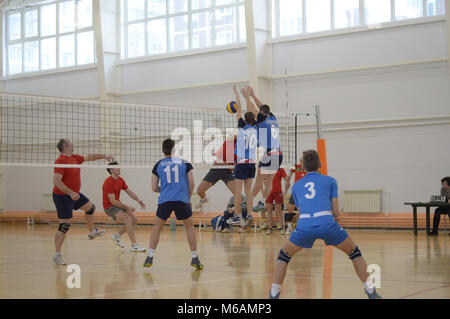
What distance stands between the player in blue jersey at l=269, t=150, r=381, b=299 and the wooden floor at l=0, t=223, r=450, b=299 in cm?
49

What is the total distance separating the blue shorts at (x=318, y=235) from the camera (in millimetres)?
5555

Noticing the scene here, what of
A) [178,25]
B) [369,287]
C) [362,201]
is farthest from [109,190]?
[178,25]

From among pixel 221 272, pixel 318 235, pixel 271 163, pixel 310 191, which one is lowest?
pixel 221 272

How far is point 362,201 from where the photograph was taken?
17.9 m

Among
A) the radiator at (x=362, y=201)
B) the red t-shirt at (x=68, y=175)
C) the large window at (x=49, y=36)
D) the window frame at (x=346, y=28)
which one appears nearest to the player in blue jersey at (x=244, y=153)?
the red t-shirt at (x=68, y=175)

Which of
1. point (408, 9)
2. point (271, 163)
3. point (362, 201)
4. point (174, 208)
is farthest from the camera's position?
point (362, 201)

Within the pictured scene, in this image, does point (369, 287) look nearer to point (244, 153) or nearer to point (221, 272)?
point (221, 272)

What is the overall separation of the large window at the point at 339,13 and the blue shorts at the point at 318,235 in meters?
13.3

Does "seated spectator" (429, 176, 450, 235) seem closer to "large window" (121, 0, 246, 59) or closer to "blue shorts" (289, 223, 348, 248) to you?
"large window" (121, 0, 246, 59)

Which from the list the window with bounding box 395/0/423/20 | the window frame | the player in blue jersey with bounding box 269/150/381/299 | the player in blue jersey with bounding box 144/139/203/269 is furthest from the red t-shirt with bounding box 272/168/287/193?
the player in blue jersey with bounding box 269/150/381/299

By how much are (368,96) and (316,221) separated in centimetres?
1320

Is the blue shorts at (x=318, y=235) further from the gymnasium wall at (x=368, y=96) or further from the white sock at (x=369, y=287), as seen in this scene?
the gymnasium wall at (x=368, y=96)
